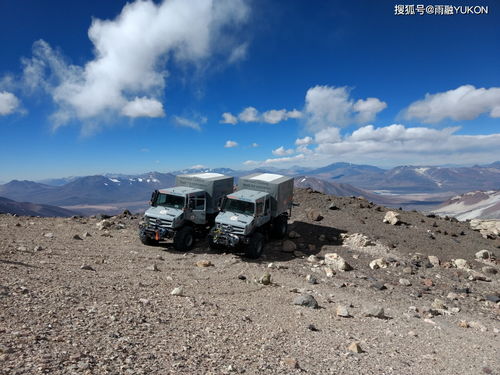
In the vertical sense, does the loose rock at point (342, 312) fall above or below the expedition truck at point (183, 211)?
below

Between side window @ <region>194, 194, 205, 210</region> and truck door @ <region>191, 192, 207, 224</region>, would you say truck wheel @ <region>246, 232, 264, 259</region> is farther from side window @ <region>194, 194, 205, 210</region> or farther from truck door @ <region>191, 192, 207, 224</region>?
side window @ <region>194, 194, 205, 210</region>

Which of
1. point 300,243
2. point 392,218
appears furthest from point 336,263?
point 392,218

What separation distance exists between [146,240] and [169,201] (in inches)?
87.2

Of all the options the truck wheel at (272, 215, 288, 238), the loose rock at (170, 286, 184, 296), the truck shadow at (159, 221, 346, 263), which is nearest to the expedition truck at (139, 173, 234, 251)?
the truck shadow at (159, 221, 346, 263)

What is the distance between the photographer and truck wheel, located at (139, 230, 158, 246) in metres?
15.6

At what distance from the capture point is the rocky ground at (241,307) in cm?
541

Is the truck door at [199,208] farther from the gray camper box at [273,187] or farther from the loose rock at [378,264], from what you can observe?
the loose rock at [378,264]

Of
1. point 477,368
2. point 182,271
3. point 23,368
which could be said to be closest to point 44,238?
point 182,271

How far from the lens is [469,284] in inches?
556

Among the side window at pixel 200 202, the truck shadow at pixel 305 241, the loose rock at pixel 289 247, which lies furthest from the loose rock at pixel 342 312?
the side window at pixel 200 202

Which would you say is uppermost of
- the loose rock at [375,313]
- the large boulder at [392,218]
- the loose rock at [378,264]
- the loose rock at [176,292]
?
the large boulder at [392,218]

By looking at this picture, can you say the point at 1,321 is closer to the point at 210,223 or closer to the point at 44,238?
the point at 44,238

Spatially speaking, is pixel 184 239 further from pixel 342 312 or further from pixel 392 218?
pixel 392 218

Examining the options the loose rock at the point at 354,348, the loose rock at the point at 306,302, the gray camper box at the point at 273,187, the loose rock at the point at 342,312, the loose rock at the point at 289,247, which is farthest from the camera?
the gray camper box at the point at 273,187
